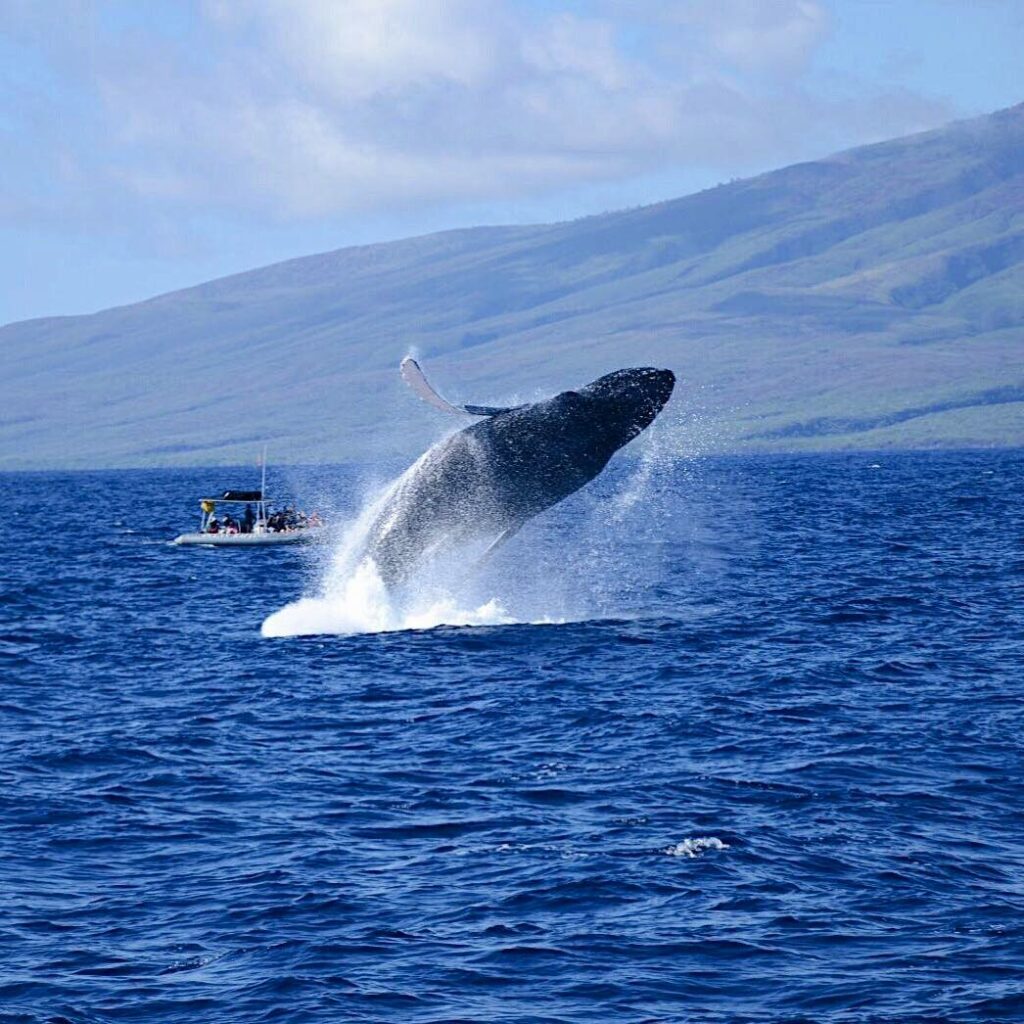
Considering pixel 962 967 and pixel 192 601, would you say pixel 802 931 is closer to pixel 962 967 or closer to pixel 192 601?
pixel 962 967

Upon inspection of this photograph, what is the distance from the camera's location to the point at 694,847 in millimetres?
20812

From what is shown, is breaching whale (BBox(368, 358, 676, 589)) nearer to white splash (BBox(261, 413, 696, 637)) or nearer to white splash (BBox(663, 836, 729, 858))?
white splash (BBox(261, 413, 696, 637))

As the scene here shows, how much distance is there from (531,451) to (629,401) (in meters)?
1.98

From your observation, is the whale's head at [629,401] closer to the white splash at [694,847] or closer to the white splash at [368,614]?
the white splash at [368,614]

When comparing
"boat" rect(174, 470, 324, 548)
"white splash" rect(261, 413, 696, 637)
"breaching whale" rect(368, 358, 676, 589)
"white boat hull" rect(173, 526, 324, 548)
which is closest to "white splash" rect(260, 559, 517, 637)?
"white splash" rect(261, 413, 696, 637)

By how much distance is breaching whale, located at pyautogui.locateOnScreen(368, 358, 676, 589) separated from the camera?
1272 inches

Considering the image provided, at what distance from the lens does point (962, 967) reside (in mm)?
17047

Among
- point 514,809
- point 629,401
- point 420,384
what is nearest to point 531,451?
point 629,401

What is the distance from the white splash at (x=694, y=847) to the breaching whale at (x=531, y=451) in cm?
1181

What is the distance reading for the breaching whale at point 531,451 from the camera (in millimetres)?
32312

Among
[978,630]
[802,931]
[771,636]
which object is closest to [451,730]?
[802,931]

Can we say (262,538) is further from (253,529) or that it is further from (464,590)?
(464,590)

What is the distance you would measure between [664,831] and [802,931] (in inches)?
144

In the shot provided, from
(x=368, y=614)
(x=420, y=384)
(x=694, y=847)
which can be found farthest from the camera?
(x=368, y=614)
